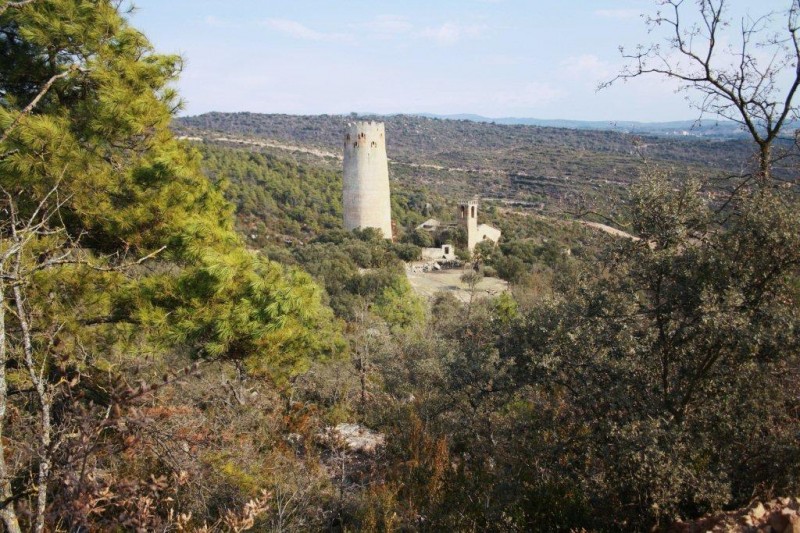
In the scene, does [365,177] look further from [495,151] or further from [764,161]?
[495,151]

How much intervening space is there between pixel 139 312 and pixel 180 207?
0.99 m

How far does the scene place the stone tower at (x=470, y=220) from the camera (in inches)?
1118

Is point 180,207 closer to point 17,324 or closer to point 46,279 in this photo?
point 46,279

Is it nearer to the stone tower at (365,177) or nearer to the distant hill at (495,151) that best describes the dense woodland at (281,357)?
the stone tower at (365,177)

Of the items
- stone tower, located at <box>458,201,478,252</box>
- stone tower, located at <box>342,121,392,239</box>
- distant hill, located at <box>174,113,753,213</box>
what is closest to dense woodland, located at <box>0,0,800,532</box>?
stone tower, located at <box>342,121,392,239</box>

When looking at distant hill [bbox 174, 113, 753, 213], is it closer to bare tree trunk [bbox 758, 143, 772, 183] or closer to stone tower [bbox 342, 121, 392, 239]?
stone tower [bbox 342, 121, 392, 239]

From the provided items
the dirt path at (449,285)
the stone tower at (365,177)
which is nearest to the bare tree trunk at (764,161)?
the dirt path at (449,285)

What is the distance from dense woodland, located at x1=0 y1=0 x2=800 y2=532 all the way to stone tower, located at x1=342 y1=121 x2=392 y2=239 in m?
20.7

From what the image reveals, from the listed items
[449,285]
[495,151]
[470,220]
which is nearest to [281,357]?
[449,285]

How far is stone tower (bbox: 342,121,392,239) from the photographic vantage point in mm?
26891

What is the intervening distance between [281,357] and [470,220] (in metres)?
23.9

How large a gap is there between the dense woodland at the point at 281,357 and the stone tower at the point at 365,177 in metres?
20.7

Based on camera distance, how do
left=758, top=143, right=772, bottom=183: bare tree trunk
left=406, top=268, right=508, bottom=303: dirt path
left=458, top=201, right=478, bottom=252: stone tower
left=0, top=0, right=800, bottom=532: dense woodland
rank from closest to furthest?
1. left=0, top=0, right=800, bottom=532: dense woodland
2. left=758, top=143, right=772, bottom=183: bare tree trunk
3. left=406, top=268, right=508, bottom=303: dirt path
4. left=458, top=201, right=478, bottom=252: stone tower

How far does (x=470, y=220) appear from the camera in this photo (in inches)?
1138
